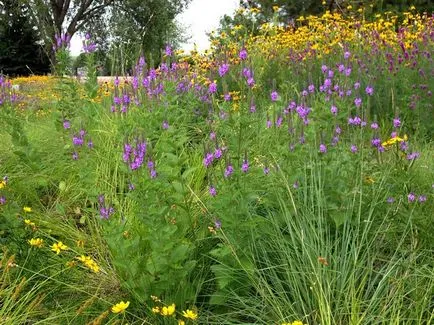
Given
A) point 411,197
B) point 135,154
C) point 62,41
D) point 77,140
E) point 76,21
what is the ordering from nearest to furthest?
point 135,154, point 411,197, point 77,140, point 62,41, point 76,21

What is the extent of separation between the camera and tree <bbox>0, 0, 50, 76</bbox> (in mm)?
26625

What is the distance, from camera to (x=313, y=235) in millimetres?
2428

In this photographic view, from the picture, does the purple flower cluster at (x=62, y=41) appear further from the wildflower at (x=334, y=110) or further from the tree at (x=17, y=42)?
the tree at (x=17, y=42)

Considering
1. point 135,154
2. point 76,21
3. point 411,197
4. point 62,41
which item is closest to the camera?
point 135,154

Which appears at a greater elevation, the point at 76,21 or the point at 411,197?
the point at 76,21

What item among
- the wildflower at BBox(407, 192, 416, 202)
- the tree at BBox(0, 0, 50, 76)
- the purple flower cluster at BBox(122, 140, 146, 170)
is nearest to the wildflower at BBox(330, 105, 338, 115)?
the wildflower at BBox(407, 192, 416, 202)

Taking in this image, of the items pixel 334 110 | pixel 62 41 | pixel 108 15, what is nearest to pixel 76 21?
pixel 108 15

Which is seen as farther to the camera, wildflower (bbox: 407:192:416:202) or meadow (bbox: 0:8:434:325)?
wildflower (bbox: 407:192:416:202)

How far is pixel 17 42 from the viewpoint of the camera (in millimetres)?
27234

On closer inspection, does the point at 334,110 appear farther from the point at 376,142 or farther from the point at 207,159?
the point at 207,159

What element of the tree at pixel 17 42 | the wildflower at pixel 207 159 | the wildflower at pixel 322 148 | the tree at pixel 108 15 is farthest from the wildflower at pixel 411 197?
the tree at pixel 17 42

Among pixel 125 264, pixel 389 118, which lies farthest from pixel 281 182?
pixel 389 118

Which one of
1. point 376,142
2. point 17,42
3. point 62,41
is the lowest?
point 376,142

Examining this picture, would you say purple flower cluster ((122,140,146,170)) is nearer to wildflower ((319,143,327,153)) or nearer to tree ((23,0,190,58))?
wildflower ((319,143,327,153))
